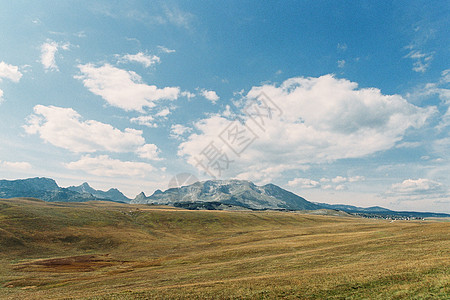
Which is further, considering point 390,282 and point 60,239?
point 60,239

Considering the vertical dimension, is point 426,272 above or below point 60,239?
above

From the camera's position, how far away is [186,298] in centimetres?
2838

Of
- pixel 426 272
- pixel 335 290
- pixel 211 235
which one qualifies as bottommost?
pixel 211 235

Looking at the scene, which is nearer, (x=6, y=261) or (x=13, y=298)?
(x=13, y=298)

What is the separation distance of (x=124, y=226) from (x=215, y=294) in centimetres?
13361

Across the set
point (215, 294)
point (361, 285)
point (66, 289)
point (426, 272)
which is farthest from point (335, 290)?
point (66, 289)

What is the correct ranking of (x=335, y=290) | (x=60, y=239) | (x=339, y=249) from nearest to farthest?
(x=335, y=290) → (x=339, y=249) → (x=60, y=239)

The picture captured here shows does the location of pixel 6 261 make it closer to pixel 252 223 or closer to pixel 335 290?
pixel 335 290

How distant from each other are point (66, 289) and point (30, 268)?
112 ft

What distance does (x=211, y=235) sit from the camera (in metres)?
142

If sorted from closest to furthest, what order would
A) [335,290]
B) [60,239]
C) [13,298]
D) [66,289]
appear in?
[335,290] → [13,298] → [66,289] → [60,239]

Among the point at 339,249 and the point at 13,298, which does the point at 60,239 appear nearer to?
the point at 13,298

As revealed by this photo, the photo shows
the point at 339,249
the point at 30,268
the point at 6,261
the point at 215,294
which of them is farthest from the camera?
the point at 6,261

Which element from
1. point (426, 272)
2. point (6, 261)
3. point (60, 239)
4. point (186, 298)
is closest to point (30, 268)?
point (6, 261)
